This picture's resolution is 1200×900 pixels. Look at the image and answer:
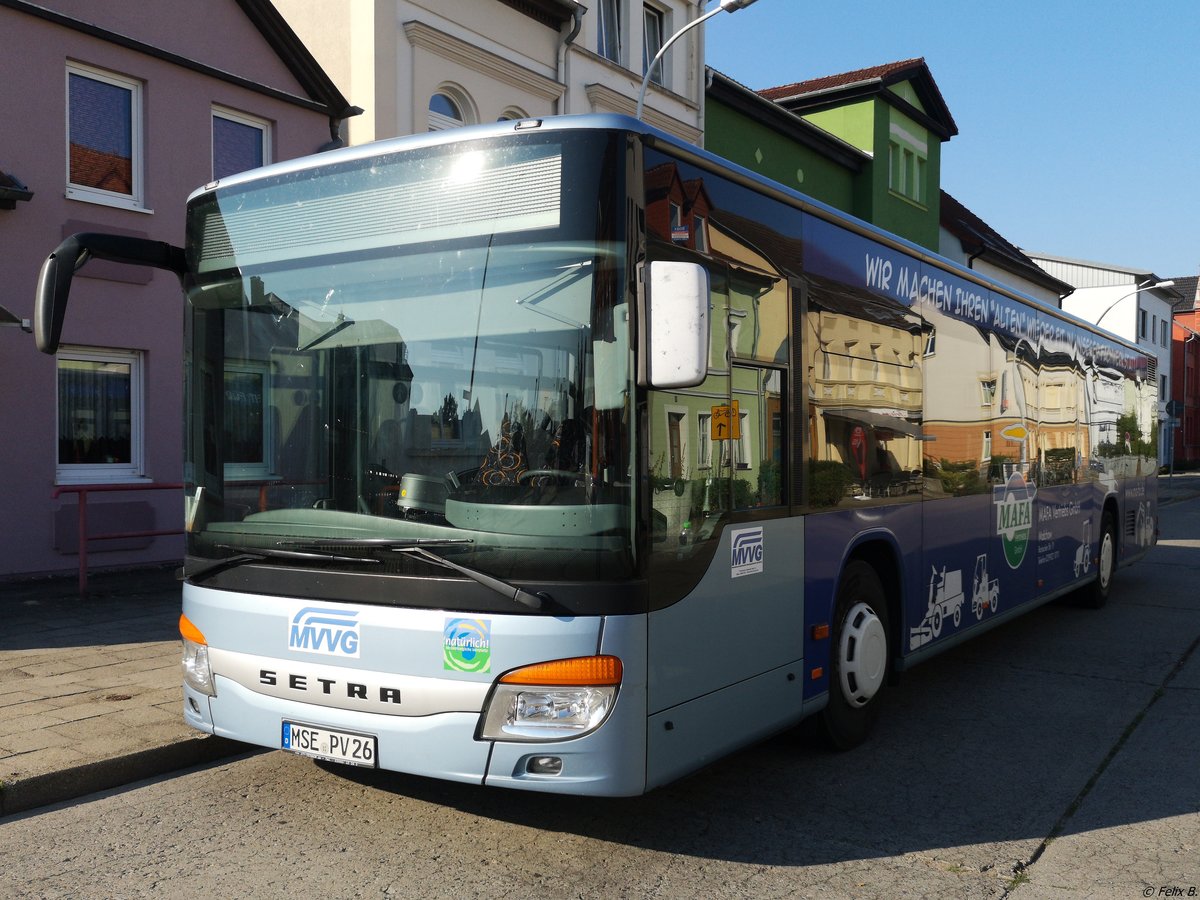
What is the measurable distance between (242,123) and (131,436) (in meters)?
4.08

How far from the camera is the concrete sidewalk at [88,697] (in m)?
5.23

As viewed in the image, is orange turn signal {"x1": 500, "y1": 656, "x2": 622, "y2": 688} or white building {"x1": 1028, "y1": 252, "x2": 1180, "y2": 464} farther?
white building {"x1": 1028, "y1": 252, "x2": 1180, "y2": 464}

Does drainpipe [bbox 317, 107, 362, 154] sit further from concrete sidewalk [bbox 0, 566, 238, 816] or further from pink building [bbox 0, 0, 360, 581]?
concrete sidewalk [bbox 0, 566, 238, 816]

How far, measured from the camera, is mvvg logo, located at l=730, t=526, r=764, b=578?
4691 millimetres

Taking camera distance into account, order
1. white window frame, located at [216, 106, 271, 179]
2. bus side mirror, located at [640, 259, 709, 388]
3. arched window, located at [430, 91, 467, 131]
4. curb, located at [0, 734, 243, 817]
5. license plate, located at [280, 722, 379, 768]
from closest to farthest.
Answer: bus side mirror, located at [640, 259, 709, 388] < license plate, located at [280, 722, 379, 768] < curb, located at [0, 734, 243, 817] < white window frame, located at [216, 106, 271, 179] < arched window, located at [430, 91, 467, 131]

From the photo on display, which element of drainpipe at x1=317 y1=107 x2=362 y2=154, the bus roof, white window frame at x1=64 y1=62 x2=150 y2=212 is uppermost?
drainpipe at x1=317 y1=107 x2=362 y2=154

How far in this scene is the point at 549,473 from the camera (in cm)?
400

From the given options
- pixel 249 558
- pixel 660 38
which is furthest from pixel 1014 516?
pixel 660 38

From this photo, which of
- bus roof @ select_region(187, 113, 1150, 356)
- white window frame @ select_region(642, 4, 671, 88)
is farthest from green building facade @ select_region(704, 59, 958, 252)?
bus roof @ select_region(187, 113, 1150, 356)

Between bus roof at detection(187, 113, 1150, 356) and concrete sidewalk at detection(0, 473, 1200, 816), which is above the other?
bus roof at detection(187, 113, 1150, 356)

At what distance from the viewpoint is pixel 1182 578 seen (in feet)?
46.0

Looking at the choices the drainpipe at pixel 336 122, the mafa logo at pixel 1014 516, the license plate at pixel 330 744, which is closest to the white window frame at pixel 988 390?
the mafa logo at pixel 1014 516

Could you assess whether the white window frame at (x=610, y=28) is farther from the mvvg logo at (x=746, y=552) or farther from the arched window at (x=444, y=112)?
the mvvg logo at (x=746, y=552)

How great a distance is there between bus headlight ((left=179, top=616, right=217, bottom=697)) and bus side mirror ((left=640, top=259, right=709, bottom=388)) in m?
2.28
